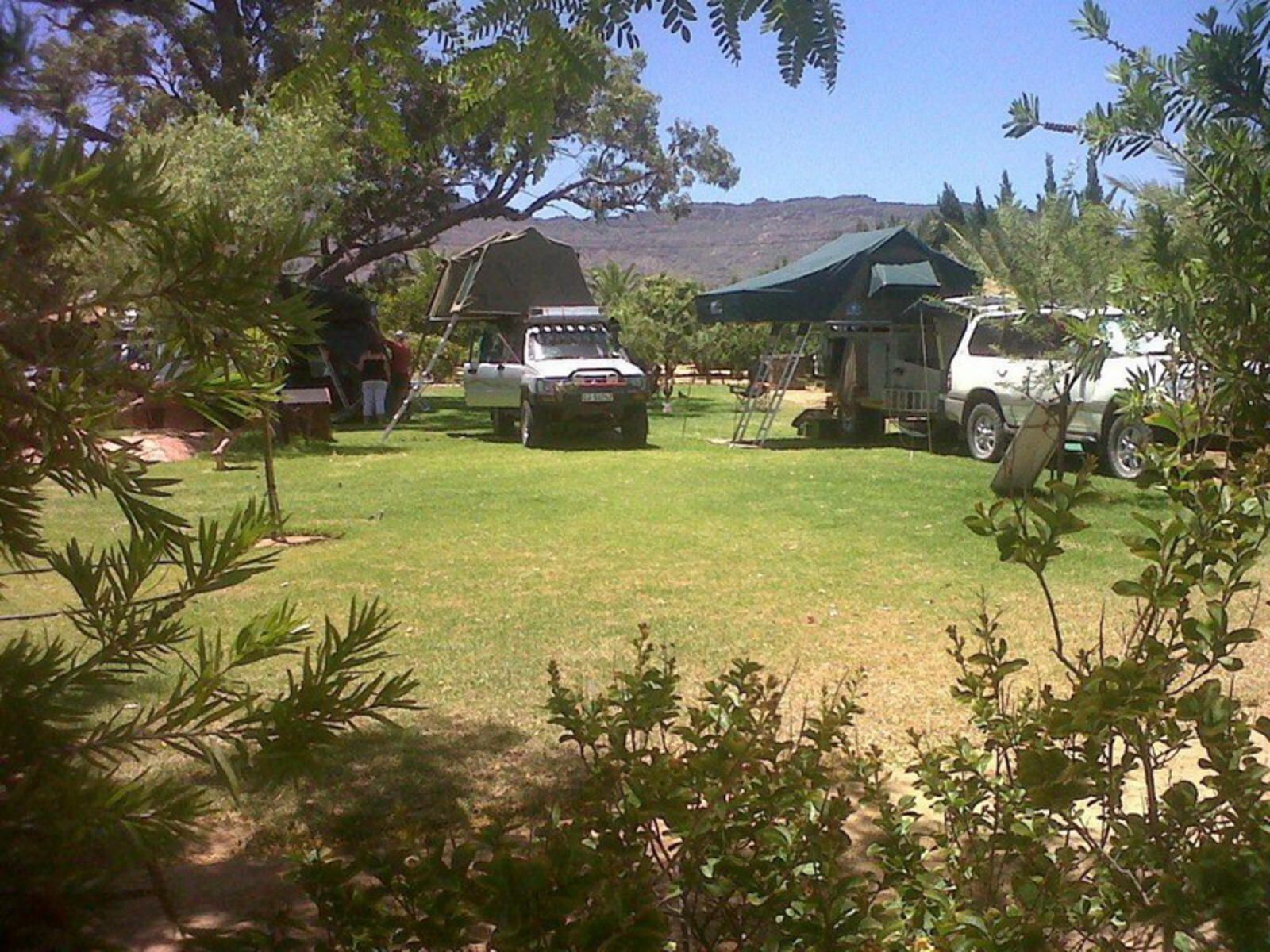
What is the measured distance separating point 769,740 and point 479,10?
1628 millimetres

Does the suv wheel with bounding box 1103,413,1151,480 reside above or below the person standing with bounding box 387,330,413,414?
below

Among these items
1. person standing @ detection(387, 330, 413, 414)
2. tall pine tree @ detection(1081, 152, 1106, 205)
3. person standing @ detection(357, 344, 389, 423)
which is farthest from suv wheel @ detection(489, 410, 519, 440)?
tall pine tree @ detection(1081, 152, 1106, 205)

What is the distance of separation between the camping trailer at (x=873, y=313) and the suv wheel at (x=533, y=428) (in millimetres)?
2793

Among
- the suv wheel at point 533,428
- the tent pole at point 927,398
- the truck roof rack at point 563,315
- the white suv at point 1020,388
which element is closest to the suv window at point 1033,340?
the white suv at point 1020,388

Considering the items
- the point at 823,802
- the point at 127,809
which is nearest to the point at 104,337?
the point at 127,809

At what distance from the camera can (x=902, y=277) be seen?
16688 mm

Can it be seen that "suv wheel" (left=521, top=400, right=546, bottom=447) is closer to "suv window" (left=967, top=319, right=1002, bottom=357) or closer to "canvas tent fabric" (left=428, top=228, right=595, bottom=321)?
"canvas tent fabric" (left=428, top=228, right=595, bottom=321)

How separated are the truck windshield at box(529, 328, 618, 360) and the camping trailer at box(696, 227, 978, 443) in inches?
57.6

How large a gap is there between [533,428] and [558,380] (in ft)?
2.82

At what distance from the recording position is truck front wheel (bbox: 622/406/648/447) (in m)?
17.2

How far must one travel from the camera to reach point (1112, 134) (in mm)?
2135

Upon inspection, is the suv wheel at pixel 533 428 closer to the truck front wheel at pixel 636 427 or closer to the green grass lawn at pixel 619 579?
the truck front wheel at pixel 636 427

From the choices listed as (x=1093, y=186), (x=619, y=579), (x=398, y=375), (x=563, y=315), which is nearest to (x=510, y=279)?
(x=563, y=315)

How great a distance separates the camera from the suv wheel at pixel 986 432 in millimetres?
14250
